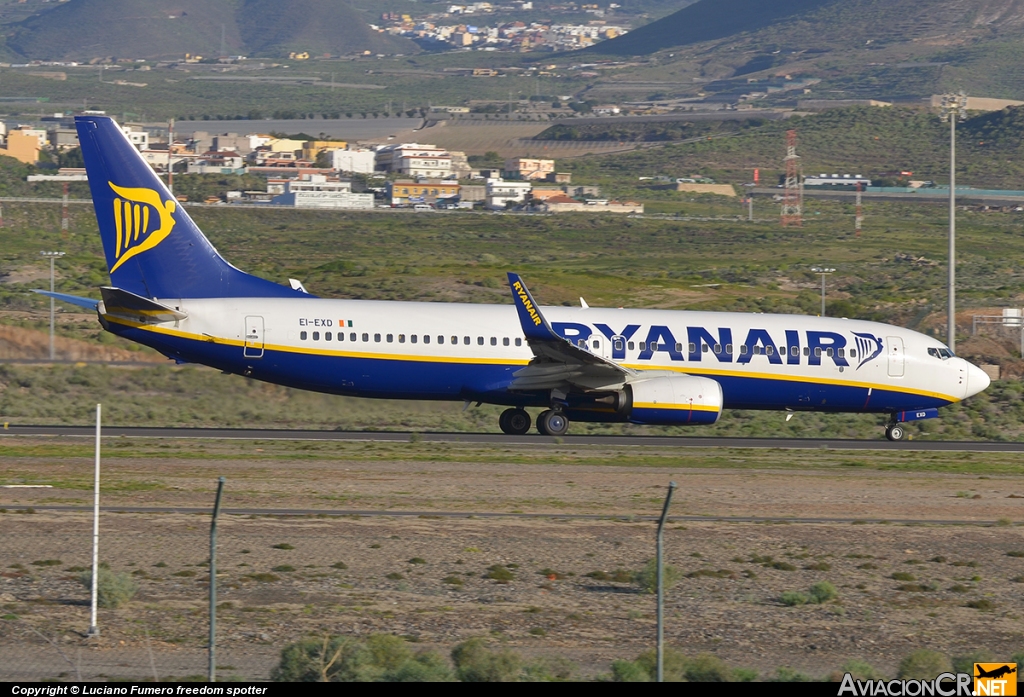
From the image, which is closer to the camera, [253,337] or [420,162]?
[253,337]

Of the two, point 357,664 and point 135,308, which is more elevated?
point 135,308

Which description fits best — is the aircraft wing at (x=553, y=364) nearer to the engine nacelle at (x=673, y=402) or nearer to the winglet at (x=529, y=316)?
the winglet at (x=529, y=316)

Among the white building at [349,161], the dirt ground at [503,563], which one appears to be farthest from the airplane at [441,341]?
the white building at [349,161]

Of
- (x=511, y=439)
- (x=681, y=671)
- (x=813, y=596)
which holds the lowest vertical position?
(x=511, y=439)

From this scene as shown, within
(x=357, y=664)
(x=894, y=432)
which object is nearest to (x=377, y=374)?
(x=894, y=432)

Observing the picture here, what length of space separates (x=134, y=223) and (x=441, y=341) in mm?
8152

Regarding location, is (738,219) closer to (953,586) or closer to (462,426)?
(462,426)

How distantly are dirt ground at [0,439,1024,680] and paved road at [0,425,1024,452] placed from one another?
5264 mm

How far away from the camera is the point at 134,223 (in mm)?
35250

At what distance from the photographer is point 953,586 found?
19.7 metres

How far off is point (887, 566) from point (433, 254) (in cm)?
7720

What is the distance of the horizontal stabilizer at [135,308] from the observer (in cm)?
3375

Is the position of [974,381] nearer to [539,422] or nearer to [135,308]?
[539,422]

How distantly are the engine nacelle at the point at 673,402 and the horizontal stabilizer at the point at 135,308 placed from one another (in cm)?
1130
